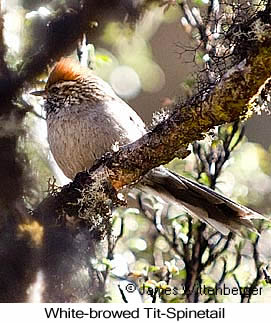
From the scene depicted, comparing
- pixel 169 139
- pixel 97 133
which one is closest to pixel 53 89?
pixel 97 133

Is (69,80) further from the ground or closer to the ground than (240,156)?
further from the ground

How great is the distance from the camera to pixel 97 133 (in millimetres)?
1357

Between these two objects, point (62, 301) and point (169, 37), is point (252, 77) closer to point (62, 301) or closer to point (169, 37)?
point (169, 37)

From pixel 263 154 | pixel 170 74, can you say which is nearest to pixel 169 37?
pixel 170 74

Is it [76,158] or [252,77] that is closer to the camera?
[252,77]

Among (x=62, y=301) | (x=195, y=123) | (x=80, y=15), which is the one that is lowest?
(x=62, y=301)

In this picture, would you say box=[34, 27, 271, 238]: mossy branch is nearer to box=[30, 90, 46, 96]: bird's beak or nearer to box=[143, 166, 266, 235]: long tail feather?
box=[143, 166, 266, 235]: long tail feather

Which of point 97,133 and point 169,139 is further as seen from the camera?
point 97,133

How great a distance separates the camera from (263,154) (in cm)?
133

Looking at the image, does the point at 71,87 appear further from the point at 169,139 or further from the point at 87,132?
the point at 169,139

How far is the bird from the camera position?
1295 mm

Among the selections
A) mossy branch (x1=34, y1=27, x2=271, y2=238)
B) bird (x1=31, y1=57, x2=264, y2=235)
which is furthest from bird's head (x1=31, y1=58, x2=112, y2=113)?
mossy branch (x1=34, y1=27, x2=271, y2=238)

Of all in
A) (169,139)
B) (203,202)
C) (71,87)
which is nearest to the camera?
(169,139)

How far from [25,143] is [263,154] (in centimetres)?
52
